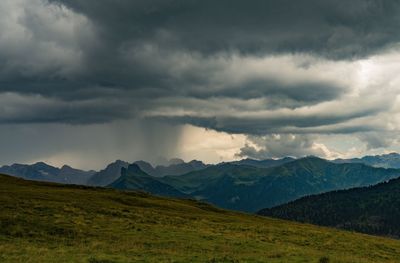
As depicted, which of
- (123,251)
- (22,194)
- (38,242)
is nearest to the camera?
(123,251)

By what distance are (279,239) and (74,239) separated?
2775cm

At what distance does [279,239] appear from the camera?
59.6 meters

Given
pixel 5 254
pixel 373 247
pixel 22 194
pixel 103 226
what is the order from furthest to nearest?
pixel 22 194
pixel 373 247
pixel 103 226
pixel 5 254

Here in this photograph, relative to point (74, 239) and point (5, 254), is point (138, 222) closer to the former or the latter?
point (74, 239)

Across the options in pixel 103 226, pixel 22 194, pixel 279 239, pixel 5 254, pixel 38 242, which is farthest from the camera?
pixel 22 194

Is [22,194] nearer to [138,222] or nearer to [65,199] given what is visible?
[65,199]

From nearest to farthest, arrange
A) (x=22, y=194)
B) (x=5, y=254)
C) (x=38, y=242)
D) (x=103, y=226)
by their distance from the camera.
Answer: (x=5, y=254) < (x=38, y=242) < (x=103, y=226) < (x=22, y=194)

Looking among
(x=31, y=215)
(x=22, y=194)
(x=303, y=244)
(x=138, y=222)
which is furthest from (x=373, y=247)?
(x=22, y=194)

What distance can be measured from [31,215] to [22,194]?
80.5 ft

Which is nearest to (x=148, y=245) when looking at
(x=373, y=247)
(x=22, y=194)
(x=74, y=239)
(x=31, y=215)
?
(x=74, y=239)

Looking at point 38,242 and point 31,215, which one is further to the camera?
point 31,215

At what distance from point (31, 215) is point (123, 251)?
19953 millimetres

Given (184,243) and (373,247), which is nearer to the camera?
(184,243)

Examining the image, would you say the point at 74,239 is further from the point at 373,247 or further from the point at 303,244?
the point at 373,247
